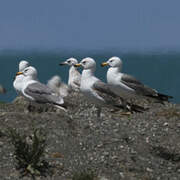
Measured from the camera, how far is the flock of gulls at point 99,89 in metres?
16.0

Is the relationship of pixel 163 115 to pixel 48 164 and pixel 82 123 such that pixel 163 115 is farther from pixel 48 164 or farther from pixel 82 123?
pixel 48 164

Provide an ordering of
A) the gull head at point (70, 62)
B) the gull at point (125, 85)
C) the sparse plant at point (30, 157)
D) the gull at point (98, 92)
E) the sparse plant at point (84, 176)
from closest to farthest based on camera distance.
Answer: the sparse plant at point (84, 176)
the sparse plant at point (30, 157)
the gull at point (98, 92)
the gull at point (125, 85)
the gull head at point (70, 62)

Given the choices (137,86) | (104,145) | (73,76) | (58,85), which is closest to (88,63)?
(137,86)

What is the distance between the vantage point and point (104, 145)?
44.6ft

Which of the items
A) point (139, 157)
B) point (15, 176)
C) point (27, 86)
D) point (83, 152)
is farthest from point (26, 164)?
point (27, 86)

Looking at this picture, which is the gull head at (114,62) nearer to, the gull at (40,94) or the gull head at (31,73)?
the gull head at (31,73)

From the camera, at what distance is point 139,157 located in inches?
523

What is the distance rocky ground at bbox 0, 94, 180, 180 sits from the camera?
1249 cm

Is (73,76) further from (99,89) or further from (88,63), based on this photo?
(99,89)

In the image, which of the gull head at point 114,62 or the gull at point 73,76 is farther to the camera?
the gull at point 73,76

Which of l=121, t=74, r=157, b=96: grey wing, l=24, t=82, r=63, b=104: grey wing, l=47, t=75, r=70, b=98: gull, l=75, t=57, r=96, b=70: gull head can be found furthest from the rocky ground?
l=47, t=75, r=70, b=98: gull

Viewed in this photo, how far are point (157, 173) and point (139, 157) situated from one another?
2.07ft

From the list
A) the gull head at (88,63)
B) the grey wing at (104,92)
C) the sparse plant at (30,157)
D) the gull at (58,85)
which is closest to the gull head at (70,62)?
the gull at (58,85)

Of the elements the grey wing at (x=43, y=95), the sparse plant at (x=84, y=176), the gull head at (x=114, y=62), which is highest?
the gull head at (x=114, y=62)
